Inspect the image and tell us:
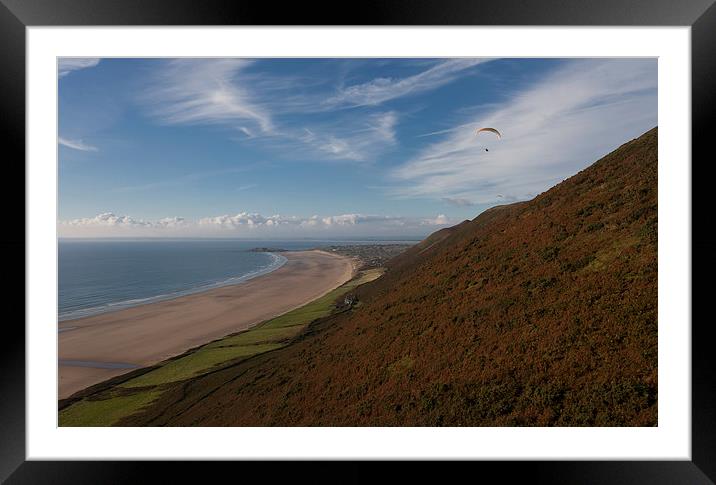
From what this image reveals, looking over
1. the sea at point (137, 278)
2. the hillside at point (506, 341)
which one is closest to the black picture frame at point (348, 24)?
the hillside at point (506, 341)

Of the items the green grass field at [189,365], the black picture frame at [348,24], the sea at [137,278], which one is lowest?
the green grass field at [189,365]

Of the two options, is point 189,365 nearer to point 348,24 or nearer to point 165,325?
point 165,325

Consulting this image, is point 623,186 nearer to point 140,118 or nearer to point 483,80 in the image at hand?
point 483,80

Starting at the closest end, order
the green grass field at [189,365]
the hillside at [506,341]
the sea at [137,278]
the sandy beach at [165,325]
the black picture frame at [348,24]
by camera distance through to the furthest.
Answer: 1. the black picture frame at [348,24]
2. the hillside at [506,341]
3. the green grass field at [189,365]
4. the sandy beach at [165,325]
5. the sea at [137,278]

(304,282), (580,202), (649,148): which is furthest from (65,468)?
(304,282)

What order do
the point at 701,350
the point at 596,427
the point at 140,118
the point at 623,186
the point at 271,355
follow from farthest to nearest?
the point at 140,118 → the point at 271,355 → the point at 623,186 → the point at 596,427 → the point at 701,350

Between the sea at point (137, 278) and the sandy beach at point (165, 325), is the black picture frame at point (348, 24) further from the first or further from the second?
the sea at point (137, 278)

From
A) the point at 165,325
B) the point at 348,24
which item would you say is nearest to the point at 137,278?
the point at 165,325
